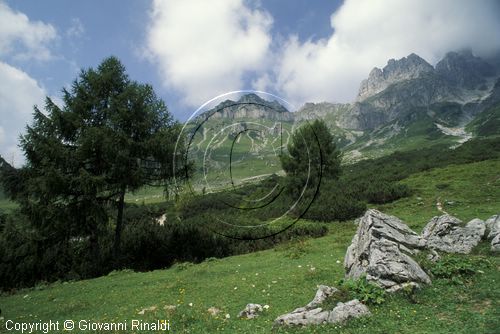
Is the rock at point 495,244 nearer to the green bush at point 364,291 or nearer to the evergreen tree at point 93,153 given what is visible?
the green bush at point 364,291

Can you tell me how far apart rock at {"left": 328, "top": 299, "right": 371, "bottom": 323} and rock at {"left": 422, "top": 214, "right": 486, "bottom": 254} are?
7.11 metres

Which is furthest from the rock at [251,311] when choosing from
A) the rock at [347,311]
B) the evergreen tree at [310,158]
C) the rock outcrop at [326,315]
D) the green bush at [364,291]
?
the evergreen tree at [310,158]

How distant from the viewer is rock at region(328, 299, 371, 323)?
966 centimetres

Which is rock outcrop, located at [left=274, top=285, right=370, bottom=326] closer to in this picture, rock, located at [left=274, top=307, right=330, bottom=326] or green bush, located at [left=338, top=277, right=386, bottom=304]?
rock, located at [left=274, top=307, right=330, bottom=326]

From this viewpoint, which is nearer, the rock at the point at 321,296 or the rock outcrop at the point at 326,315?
the rock outcrop at the point at 326,315

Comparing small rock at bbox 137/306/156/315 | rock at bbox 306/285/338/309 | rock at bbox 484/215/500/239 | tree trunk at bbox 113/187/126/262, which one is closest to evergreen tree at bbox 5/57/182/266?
tree trunk at bbox 113/187/126/262

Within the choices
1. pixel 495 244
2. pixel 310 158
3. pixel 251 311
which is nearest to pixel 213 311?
pixel 251 311

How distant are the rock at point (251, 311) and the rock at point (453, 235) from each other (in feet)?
27.5

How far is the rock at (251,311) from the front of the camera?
11320 millimetres

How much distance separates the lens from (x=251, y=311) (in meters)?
11.5

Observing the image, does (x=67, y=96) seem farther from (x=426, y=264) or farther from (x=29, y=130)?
(x=426, y=264)

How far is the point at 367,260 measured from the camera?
42.5ft

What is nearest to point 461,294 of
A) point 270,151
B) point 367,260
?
point 367,260

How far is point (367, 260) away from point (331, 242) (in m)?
11.5
